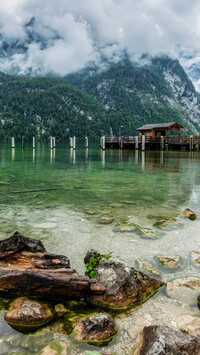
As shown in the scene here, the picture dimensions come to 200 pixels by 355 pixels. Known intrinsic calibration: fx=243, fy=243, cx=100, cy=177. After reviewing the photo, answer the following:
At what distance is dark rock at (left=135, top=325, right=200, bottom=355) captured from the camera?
2.41 m

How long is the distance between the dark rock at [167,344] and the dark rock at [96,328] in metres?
0.42

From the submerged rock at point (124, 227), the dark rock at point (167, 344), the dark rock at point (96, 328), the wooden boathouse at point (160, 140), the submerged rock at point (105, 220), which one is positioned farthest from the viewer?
the wooden boathouse at point (160, 140)

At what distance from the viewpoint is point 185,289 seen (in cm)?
381

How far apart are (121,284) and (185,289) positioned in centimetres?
106

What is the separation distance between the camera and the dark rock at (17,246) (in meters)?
4.15

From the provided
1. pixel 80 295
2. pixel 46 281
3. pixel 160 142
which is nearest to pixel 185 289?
pixel 80 295

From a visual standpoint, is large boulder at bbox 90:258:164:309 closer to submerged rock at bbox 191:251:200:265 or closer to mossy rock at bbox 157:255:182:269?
mossy rock at bbox 157:255:182:269

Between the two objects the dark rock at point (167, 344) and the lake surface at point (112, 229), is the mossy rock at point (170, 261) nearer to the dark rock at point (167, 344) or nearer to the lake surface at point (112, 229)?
the lake surface at point (112, 229)

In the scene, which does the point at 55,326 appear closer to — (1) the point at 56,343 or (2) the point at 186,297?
(1) the point at 56,343

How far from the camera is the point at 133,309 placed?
3418 mm

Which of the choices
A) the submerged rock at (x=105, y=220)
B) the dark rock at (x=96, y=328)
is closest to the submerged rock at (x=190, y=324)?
the dark rock at (x=96, y=328)

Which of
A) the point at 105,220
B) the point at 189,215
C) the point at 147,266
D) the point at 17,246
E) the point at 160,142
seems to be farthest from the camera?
the point at 160,142

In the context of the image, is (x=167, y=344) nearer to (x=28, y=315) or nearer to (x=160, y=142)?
(x=28, y=315)

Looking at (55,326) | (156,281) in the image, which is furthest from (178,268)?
(55,326)
